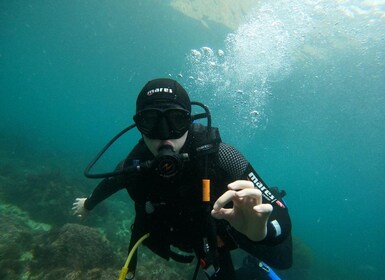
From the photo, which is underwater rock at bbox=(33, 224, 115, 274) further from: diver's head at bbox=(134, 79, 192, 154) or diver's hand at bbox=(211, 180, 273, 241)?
diver's hand at bbox=(211, 180, 273, 241)

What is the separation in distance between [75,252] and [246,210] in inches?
249

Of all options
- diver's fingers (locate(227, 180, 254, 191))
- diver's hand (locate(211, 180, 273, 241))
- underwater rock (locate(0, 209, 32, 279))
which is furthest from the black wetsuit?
underwater rock (locate(0, 209, 32, 279))

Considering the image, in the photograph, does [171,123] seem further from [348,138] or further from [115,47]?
[115,47]

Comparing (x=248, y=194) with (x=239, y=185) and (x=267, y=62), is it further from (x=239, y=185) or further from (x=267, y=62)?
(x=267, y=62)

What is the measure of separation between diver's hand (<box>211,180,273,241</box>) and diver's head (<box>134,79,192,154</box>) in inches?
39.7

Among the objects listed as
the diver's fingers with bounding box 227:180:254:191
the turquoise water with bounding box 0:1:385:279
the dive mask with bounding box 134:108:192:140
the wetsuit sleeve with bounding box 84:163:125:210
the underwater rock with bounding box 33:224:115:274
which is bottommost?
the underwater rock with bounding box 33:224:115:274

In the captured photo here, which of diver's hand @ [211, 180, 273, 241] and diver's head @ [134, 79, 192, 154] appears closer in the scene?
diver's hand @ [211, 180, 273, 241]

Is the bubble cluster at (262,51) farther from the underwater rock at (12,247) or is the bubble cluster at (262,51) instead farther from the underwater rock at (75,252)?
the underwater rock at (12,247)

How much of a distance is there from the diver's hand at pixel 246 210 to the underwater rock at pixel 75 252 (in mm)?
5791

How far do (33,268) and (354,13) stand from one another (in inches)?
855

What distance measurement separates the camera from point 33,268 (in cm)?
646

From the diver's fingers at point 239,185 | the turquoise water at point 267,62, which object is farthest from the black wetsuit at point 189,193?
the turquoise water at point 267,62

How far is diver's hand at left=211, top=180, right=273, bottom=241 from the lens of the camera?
1.72 metres

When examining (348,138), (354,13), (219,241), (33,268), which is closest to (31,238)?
(33,268)
